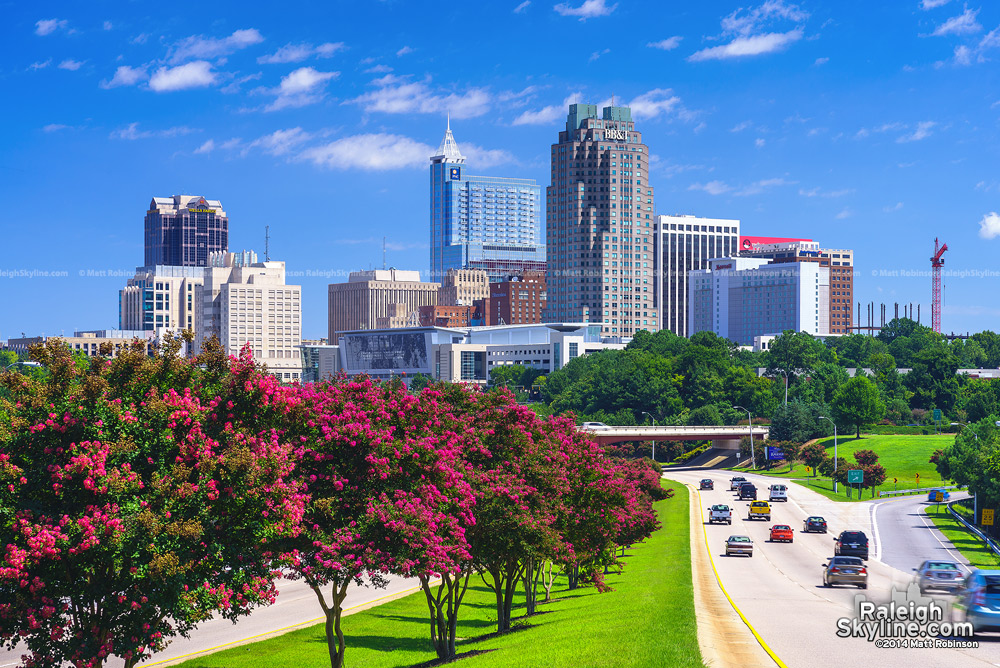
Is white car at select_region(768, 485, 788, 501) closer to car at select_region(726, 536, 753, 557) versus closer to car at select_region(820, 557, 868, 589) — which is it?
car at select_region(726, 536, 753, 557)

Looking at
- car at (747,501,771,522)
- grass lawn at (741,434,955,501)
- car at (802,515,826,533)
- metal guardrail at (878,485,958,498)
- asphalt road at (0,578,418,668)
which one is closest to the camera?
asphalt road at (0,578,418,668)

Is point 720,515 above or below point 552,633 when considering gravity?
below

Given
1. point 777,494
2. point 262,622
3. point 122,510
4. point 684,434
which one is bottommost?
point 777,494

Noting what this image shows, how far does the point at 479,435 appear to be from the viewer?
36.7 meters

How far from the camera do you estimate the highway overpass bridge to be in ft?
558

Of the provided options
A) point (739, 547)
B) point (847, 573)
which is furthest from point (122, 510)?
point (739, 547)

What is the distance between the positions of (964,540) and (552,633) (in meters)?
58.3

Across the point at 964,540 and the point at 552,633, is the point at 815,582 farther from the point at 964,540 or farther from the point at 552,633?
the point at 964,540

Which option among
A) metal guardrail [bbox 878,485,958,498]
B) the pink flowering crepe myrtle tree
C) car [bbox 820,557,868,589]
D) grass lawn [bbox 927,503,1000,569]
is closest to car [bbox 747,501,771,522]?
grass lawn [bbox 927,503,1000,569]

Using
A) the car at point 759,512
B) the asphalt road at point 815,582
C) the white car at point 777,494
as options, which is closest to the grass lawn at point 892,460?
the white car at point 777,494

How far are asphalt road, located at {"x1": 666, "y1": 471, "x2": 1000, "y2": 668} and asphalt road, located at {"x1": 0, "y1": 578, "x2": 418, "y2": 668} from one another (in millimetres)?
19037

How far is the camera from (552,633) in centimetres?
3700

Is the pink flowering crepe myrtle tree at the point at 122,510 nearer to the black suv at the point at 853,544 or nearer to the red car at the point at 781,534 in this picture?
the black suv at the point at 853,544

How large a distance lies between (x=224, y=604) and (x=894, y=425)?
180231 millimetres
